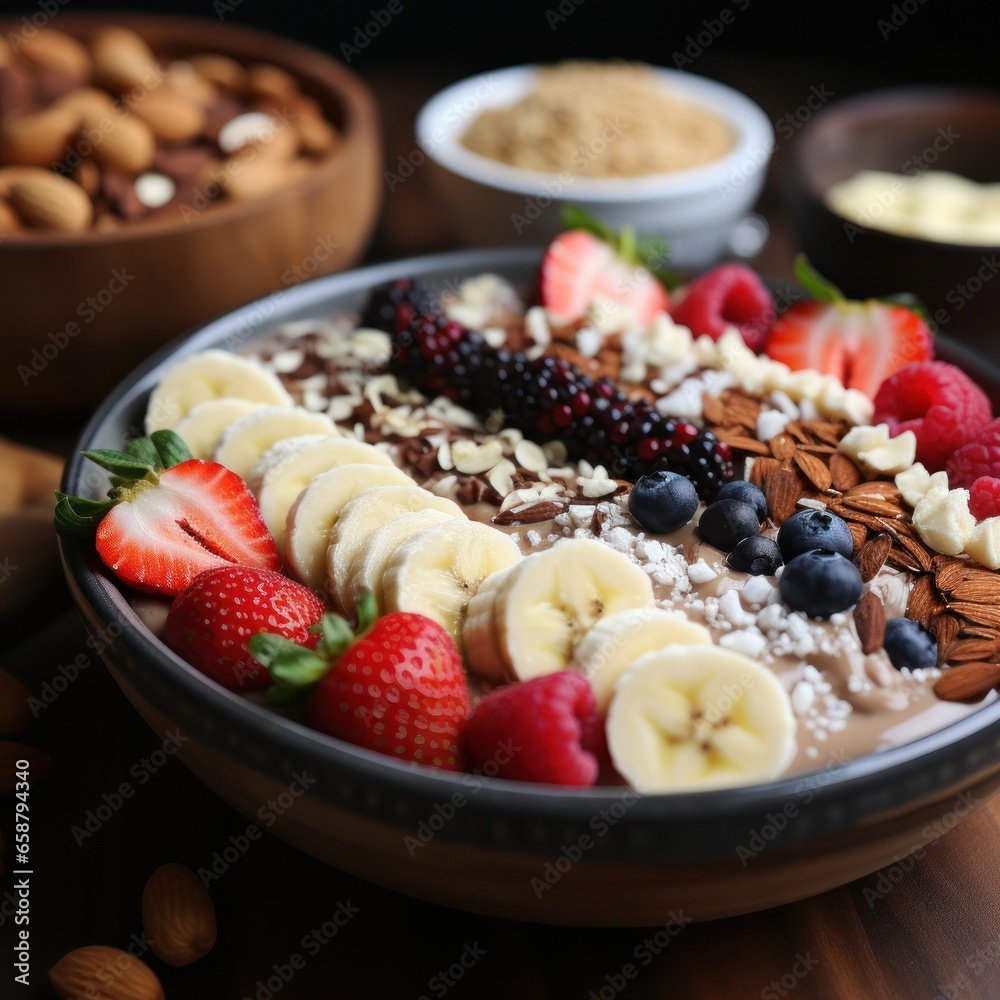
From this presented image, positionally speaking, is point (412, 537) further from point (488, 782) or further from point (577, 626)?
point (488, 782)

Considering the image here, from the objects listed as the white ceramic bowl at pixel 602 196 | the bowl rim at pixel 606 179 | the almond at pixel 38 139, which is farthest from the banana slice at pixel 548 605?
the almond at pixel 38 139

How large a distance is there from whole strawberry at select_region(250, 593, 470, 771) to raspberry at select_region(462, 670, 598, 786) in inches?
1.1

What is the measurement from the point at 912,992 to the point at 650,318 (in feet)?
2.79

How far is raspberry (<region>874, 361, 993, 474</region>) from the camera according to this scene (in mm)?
1100

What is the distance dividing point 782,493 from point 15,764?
0.74 meters

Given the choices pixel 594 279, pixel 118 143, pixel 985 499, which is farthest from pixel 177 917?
pixel 118 143

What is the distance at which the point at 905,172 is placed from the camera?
5.93 feet

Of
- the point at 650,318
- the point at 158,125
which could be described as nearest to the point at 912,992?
the point at 650,318

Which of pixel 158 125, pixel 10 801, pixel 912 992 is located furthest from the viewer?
pixel 158 125

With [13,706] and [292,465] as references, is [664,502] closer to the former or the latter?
Answer: [292,465]

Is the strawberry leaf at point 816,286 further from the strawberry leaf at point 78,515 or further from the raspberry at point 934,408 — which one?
the strawberry leaf at point 78,515

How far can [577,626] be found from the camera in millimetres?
844

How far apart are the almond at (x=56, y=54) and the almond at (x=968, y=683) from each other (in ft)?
4.74

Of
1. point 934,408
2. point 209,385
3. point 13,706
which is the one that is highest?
point 934,408
